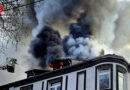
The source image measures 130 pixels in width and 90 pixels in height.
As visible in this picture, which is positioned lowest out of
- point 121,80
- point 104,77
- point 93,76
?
point 121,80

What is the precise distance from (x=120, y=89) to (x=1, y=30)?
23.3m

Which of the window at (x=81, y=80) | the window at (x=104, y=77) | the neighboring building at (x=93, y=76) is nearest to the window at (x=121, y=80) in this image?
the neighboring building at (x=93, y=76)

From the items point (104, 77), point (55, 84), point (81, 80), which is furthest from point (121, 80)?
point (55, 84)

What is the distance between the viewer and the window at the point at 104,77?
36.1m

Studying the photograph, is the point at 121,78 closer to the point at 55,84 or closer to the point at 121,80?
the point at 121,80

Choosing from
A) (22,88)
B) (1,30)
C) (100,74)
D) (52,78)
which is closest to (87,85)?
(100,74)

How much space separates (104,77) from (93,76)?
4.33ft

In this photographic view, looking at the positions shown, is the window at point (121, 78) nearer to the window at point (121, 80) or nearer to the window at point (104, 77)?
the window at point (121, 80)

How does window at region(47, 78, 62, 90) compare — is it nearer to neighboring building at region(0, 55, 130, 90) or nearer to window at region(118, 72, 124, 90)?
neighboring building at region(0, 55, 130, 90)

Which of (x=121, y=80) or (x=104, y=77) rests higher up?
(x=104, y=77)

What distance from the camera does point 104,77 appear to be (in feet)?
121

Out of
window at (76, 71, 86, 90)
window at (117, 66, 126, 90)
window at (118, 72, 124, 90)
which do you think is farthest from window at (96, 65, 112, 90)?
window at (76, 71, 86, 90)

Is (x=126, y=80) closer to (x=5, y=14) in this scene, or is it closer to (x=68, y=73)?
(x=68, y=73)

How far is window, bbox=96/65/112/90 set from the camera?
36.1 meters
